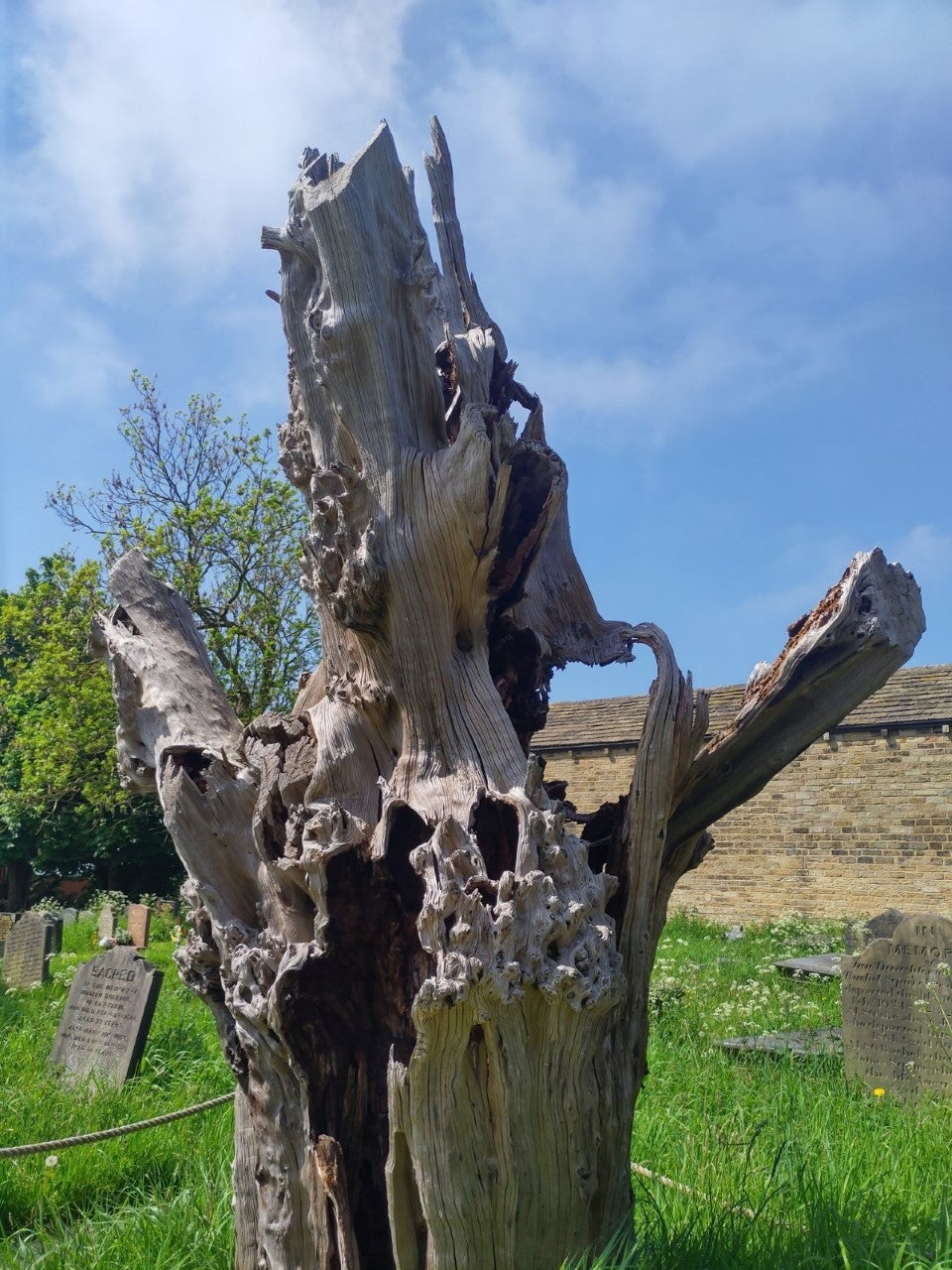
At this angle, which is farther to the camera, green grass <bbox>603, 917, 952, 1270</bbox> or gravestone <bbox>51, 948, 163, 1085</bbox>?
gravestone <bbox>51, 948, 163, 1085</bbox>

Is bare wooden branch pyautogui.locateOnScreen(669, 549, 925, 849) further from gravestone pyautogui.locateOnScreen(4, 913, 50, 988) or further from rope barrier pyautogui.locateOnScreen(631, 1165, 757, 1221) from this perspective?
gravestone pyautogui.locateOnScreen(4, 913, 50, 988)

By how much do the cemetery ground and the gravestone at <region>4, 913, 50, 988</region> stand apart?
A: 329cm

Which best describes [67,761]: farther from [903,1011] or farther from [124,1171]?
[903,1011]

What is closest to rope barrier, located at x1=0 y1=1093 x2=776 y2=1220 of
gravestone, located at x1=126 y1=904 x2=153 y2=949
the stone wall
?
gravestone, located at x1=126 y1=904 x2=153 y2=949

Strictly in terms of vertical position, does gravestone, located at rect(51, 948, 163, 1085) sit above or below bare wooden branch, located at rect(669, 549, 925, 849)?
below

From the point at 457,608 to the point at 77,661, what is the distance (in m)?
16.2

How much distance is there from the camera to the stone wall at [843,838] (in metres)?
16.6

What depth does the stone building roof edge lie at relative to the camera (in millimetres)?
17359

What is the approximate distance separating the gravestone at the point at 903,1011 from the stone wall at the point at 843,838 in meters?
10.5

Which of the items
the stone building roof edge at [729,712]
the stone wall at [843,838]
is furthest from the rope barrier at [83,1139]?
the stone wall at [843,838]

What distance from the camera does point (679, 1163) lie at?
4160 millimetres

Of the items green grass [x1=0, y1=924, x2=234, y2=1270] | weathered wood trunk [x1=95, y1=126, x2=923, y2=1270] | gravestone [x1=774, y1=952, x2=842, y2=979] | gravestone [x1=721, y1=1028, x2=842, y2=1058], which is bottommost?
gravestone [x1=774, y1=952, x2=842, y2=979]

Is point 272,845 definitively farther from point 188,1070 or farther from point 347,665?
point 188,1070

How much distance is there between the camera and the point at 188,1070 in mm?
6555
